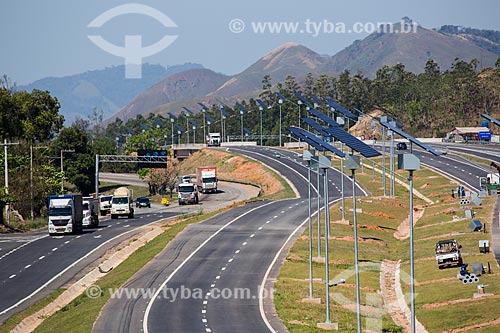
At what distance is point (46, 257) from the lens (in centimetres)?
9044

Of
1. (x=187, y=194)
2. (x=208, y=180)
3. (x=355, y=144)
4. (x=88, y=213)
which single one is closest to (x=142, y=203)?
(x=187, y=194)

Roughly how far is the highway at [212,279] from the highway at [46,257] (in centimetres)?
708

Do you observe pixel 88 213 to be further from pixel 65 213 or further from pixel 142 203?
pixel 142 203

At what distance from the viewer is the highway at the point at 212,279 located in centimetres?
5566

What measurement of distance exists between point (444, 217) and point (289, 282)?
41983mm

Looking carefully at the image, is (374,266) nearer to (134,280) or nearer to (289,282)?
(289,282)

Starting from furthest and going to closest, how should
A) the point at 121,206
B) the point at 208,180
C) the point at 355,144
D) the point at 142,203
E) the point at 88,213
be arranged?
the point at 208,180 → the point at 142,203 → the point at 121,206 → the point at 88,213 → the point at 355,144

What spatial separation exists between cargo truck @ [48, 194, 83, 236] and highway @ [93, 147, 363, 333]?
40.8ft

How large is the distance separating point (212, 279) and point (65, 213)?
36795 millimetres

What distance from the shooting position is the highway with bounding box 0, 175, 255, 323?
7462 cm

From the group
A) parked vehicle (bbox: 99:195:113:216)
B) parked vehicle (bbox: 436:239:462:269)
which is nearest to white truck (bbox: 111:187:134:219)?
parked vehicle (bbox: 99:195:113:216)

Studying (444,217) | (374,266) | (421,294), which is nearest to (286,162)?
(444,217)

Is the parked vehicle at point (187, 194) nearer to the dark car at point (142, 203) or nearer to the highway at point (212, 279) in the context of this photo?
the dark car at point (142, 203)

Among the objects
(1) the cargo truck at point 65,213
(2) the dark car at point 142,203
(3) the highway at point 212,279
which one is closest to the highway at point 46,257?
(1) the cargo truck at point 65,213
